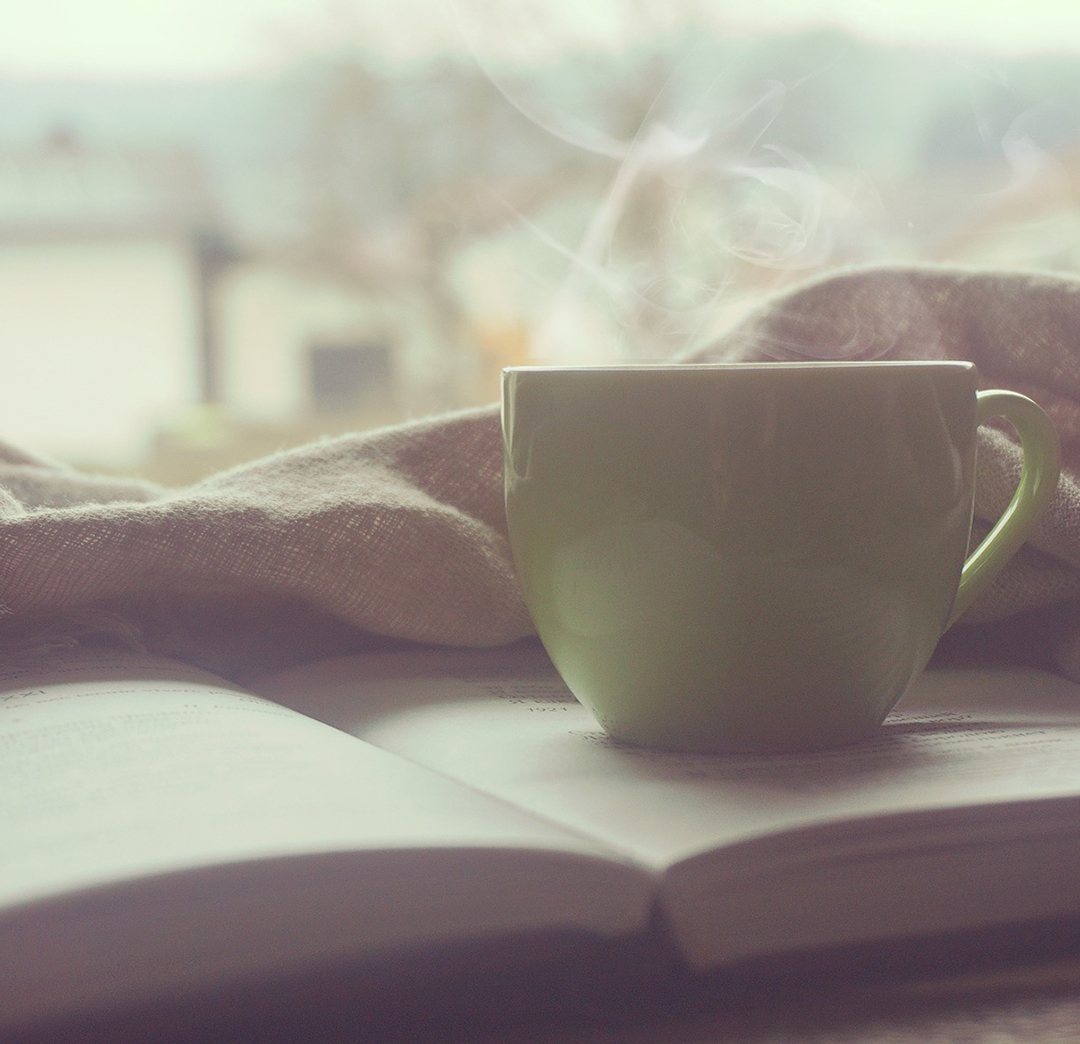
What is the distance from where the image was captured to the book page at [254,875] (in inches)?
11.0

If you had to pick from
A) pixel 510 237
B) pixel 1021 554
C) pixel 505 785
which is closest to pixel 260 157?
pixel 510 237

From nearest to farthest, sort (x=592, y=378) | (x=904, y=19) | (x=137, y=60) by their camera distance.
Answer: (x=592, y=378) < (x=137, y=60) < (x=904, y=19)

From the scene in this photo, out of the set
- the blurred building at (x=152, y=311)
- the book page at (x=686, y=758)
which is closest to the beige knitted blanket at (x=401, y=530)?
the book page at (x=686, y=758)

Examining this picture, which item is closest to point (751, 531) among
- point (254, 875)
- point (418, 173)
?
point (254, 875)

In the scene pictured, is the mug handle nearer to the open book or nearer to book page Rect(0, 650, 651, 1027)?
the open book

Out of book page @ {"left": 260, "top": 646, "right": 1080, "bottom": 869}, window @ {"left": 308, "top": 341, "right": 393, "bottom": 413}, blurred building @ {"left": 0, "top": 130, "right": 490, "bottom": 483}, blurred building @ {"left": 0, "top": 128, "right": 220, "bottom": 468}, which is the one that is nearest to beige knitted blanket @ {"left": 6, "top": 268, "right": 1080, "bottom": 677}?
book page @ {"left": 260, "top": 646, "right": 1080, "bottom": 869}

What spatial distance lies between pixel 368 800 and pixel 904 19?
1798 mm

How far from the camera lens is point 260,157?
6.94ft

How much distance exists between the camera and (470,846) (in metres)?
0.30

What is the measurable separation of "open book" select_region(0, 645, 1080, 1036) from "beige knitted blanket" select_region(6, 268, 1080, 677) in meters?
0.14

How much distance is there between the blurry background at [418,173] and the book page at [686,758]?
997mm

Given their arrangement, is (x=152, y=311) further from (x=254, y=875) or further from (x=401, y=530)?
(x=254, y=875)

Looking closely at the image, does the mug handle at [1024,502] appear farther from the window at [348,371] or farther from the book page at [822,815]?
the window at [348,371]

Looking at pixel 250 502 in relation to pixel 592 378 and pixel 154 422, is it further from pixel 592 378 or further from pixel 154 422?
pixel 154 422
